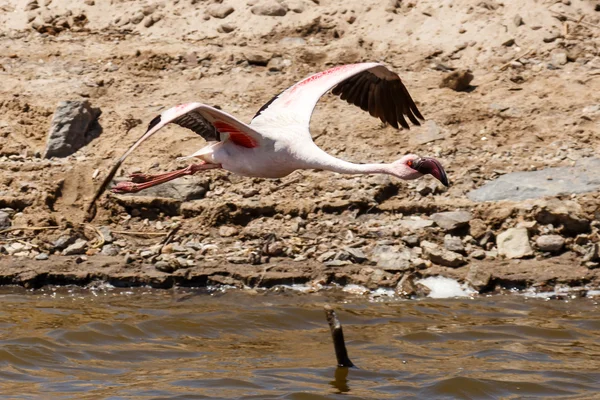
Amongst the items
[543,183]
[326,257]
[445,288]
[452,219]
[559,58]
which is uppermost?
[559,58]

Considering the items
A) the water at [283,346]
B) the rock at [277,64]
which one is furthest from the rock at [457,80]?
the water at [283,346]

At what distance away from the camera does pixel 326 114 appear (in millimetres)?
11391

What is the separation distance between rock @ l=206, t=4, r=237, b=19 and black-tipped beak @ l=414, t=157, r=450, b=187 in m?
5.56

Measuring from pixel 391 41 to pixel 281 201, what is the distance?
2895 mm

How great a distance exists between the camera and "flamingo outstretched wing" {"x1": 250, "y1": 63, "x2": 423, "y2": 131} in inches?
340

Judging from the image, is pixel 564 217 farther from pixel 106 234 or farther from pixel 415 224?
pixel 106 234

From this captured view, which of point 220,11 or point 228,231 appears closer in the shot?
point 228,231

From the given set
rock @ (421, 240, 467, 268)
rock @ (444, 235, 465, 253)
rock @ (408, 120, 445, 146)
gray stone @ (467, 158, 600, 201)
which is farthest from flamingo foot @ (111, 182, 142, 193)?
rock @ (408, 120, 445, 146)

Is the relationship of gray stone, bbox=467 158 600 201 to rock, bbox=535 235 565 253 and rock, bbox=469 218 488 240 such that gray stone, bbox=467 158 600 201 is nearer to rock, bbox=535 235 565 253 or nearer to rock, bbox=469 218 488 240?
rock, bbox=469 218 488 240

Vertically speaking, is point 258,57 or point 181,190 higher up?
point 258,57

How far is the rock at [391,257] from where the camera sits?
9.35m

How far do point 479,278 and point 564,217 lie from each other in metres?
0.93

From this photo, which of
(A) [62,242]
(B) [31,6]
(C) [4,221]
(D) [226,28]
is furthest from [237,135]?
(B) [31,6]

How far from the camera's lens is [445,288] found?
9.20m
